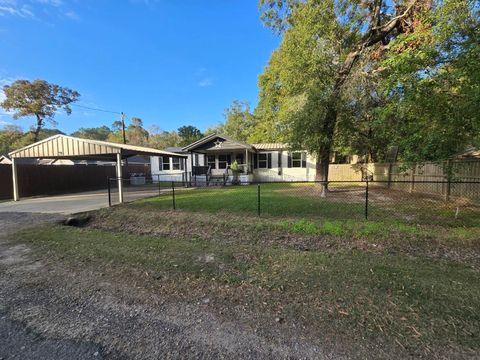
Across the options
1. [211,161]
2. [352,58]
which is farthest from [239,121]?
[352,58]

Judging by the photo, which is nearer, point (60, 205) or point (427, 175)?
point (60, 205)

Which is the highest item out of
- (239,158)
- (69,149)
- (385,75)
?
→ (385,75)

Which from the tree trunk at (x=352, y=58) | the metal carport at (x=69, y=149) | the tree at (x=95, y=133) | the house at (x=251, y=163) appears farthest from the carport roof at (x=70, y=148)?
the tree at (x=95, y=133)

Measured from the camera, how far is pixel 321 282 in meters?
3.17

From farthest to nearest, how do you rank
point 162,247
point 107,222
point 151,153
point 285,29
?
point 151,153, point 285,29, point 107,222, point 162,247

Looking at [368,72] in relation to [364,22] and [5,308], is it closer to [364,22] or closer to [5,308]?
[364,22]

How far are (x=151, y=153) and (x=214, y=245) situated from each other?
1073 centimetres

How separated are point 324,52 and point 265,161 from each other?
10127 millimetres

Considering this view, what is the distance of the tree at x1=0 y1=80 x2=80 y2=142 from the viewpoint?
2595 centimetres

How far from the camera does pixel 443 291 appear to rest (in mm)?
2896

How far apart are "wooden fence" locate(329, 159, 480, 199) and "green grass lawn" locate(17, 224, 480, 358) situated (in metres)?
3.20

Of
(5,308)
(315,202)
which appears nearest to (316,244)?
(315,202)

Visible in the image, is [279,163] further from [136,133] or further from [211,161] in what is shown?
[136,133]

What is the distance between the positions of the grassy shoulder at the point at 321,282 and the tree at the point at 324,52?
22.8ft
